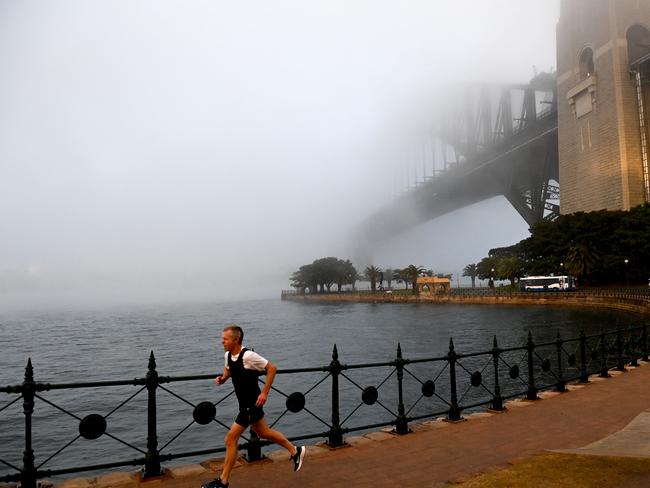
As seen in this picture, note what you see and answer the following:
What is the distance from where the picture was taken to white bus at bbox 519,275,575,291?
76625 mm

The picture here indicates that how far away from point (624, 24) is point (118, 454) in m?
93.5

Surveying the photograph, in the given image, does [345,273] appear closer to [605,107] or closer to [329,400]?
[605,107]

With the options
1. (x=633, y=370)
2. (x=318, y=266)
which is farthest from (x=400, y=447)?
(x=318, y=266)

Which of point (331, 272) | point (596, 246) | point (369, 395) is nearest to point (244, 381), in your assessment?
point (369, 395)

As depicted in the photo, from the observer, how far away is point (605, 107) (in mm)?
80438

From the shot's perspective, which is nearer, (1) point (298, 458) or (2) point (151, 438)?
(1) point (298, 458)

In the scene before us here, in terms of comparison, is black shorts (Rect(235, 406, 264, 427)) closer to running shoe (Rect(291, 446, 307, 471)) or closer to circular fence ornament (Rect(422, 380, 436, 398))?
running shoe (Rect(291, 446, 307, 471))

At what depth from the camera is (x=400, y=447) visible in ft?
24.3

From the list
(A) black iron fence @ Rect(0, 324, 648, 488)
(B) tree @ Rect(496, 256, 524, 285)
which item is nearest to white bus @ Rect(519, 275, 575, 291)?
(B) tree @ Rect(496, 256, 524, 285)

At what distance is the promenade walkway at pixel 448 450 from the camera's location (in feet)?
20.1

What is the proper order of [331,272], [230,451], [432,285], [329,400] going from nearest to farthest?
[230,451] < [329,400] < [432,285] < [331,272]

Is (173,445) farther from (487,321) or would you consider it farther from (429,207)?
(429,207)

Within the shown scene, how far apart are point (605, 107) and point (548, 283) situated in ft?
96.9

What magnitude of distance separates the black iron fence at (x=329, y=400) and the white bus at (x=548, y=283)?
158ft
